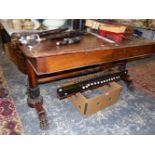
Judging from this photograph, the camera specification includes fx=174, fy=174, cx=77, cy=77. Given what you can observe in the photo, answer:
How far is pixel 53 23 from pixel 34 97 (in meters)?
0.84

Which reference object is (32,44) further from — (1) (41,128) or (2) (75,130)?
(2) (75,130)

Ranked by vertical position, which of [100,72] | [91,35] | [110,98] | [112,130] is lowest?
[112,130]

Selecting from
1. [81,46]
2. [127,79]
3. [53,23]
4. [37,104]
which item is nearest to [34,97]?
[37,104]

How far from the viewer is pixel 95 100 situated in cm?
177

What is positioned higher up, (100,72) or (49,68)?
(49,68)

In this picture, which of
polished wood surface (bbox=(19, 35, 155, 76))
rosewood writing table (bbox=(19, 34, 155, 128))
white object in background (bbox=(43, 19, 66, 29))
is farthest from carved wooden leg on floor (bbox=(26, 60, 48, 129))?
white object in background (bbox=(43, 19, 66, 29))

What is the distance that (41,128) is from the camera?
1.63 m

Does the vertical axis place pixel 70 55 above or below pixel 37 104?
above

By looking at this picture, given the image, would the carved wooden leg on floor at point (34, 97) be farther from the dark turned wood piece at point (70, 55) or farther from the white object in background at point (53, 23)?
the white object in background at point (53, 23)

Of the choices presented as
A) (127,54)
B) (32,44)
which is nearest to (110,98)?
(127,54)

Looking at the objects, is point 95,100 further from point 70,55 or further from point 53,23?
point 53,23

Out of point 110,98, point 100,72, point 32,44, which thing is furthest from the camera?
point 100,72

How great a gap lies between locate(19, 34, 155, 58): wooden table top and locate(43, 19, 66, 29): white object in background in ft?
1.16
